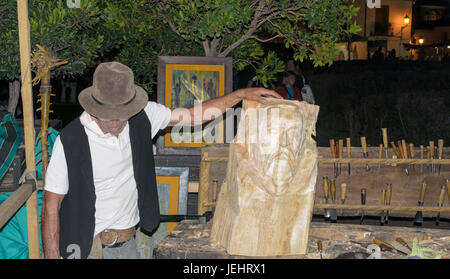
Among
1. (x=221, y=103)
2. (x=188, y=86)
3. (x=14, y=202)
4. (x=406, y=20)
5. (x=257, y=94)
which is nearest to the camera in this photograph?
(x=14, y=202)

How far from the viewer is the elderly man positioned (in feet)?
9.92

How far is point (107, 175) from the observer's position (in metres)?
3.19

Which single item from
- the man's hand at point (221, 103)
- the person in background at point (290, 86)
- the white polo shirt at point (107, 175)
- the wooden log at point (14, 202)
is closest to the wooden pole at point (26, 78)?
the wooden log at point (14, 202)

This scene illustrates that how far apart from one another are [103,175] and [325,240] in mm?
1636

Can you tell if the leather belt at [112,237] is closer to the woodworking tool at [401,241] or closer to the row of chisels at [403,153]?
the woodworking tool at [401,241]

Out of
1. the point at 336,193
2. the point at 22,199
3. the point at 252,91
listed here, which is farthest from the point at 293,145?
the point at 336,193

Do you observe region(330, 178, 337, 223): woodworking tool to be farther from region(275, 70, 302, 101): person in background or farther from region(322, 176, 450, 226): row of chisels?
region(275, 70, 302, 101): person in background

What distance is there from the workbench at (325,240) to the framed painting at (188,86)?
2.11m

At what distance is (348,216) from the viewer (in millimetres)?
5203

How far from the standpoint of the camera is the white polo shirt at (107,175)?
3047 mm

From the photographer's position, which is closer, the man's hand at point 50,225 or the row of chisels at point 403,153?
the man's hand at point 50,225

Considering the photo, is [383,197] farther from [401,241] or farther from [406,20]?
[406,20]

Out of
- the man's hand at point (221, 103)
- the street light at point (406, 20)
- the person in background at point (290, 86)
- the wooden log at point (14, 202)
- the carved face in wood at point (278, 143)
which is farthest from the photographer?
the street light at point (406, 20)

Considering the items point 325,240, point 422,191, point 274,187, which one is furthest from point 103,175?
point 422,191
